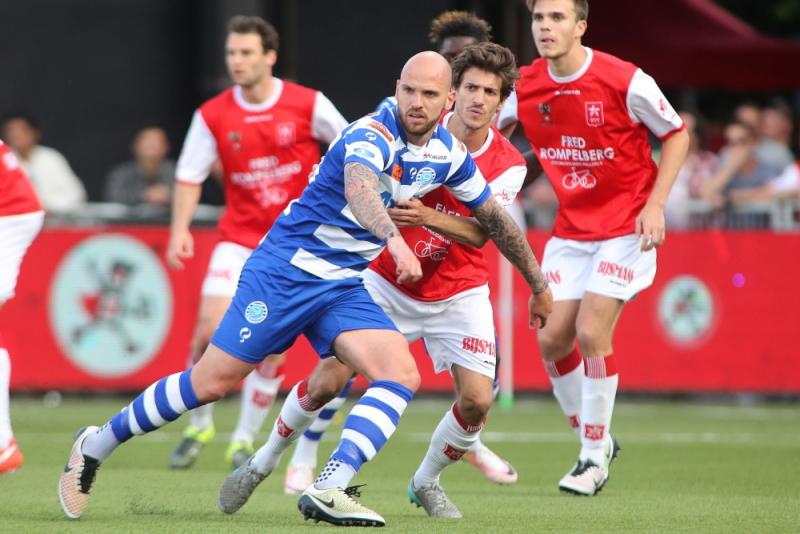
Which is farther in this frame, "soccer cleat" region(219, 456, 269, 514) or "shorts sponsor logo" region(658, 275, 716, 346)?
"shorts sponsor logo" region(658, 275, 716, 346)

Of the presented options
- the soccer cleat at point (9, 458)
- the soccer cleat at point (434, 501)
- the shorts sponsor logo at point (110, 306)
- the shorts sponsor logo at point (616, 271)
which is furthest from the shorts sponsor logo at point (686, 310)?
the soccer cleat at point (9, 458)

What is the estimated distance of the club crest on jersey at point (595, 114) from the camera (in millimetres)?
8914

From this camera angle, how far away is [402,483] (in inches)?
368

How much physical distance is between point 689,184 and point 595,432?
303 inches

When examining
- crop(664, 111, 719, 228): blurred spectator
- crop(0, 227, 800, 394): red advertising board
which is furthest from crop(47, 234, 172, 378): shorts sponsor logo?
crop(664, 111, 719, 228): blurred spectator

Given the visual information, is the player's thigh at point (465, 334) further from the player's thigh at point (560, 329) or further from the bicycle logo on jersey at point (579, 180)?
the bicycle logo on jersey at point (579, 180)

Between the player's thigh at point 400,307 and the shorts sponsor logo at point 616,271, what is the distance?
1320 mm

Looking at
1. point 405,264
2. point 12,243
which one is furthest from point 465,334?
point 12,243

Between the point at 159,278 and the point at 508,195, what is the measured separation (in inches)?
269

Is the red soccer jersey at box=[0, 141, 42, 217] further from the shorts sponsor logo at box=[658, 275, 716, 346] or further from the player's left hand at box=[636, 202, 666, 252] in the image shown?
the shorts sponsor logo at box=[658, 275, 716, 346]

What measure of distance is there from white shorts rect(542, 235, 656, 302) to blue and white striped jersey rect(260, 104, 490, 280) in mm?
2002

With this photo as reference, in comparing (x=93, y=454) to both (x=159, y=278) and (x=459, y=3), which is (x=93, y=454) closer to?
(x=159, y=278)

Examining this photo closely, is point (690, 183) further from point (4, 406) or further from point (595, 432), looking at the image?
point (4, 406)

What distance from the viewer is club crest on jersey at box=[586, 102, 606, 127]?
8914 millimetres
